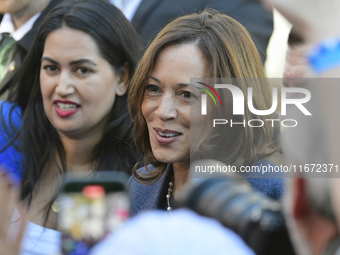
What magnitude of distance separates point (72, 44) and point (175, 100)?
68 centimetres

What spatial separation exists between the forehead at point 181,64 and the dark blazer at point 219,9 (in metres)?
0.48

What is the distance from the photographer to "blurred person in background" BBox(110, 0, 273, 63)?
2.21 m

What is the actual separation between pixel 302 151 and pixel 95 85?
1325 mm

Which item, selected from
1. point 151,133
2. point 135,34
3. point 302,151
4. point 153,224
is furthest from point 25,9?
point 153,224

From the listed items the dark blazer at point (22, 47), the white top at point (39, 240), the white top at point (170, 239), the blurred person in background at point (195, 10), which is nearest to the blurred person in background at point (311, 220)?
the white top at point (170, 239)

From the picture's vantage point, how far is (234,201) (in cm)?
75

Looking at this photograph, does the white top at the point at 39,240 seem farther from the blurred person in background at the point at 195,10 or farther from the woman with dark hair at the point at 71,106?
the blurred person in background at the point at 195,10

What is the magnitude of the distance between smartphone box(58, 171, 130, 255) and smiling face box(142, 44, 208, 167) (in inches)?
31.6

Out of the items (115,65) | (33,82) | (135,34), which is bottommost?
(33,82)

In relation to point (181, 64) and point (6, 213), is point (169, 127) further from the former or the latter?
point (6, 213)

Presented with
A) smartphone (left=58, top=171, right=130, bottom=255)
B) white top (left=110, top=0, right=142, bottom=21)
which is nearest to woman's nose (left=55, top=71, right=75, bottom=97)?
white top (left=110, top=0, right=142, bottom=21)

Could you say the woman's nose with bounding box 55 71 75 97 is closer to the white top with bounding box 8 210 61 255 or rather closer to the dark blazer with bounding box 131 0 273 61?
the dark blazer with bounding box 131 0 273 61

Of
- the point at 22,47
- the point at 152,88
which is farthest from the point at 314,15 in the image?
the point at 22,47

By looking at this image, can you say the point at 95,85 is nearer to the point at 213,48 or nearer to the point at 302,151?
the point at 213,48
